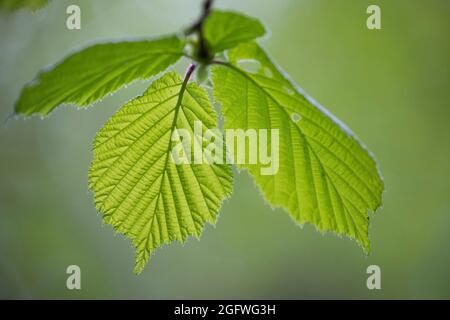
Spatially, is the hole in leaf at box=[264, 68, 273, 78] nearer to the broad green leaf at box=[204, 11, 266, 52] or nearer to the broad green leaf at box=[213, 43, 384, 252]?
the broad green leaf at box=[213, 43, 384, 252]

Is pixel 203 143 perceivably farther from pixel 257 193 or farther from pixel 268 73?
pixel 257 193

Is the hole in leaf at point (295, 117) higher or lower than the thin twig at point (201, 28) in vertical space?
lower

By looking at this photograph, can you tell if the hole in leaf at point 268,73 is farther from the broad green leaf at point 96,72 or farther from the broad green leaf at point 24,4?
the broad green leaf at point 24,4

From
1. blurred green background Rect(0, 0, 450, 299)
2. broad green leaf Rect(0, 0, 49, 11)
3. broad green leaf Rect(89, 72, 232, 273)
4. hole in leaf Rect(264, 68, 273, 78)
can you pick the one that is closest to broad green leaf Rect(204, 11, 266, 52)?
hole in leaf Rect(264, 68, 273, 78)

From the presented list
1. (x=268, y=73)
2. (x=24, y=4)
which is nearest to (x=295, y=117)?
(x=268, y=73)

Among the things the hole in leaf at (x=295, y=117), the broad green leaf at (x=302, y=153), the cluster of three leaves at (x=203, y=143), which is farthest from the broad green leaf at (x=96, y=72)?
the hole in leaf at (x=295, y=117)

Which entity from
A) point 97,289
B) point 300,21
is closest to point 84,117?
point 97,289
